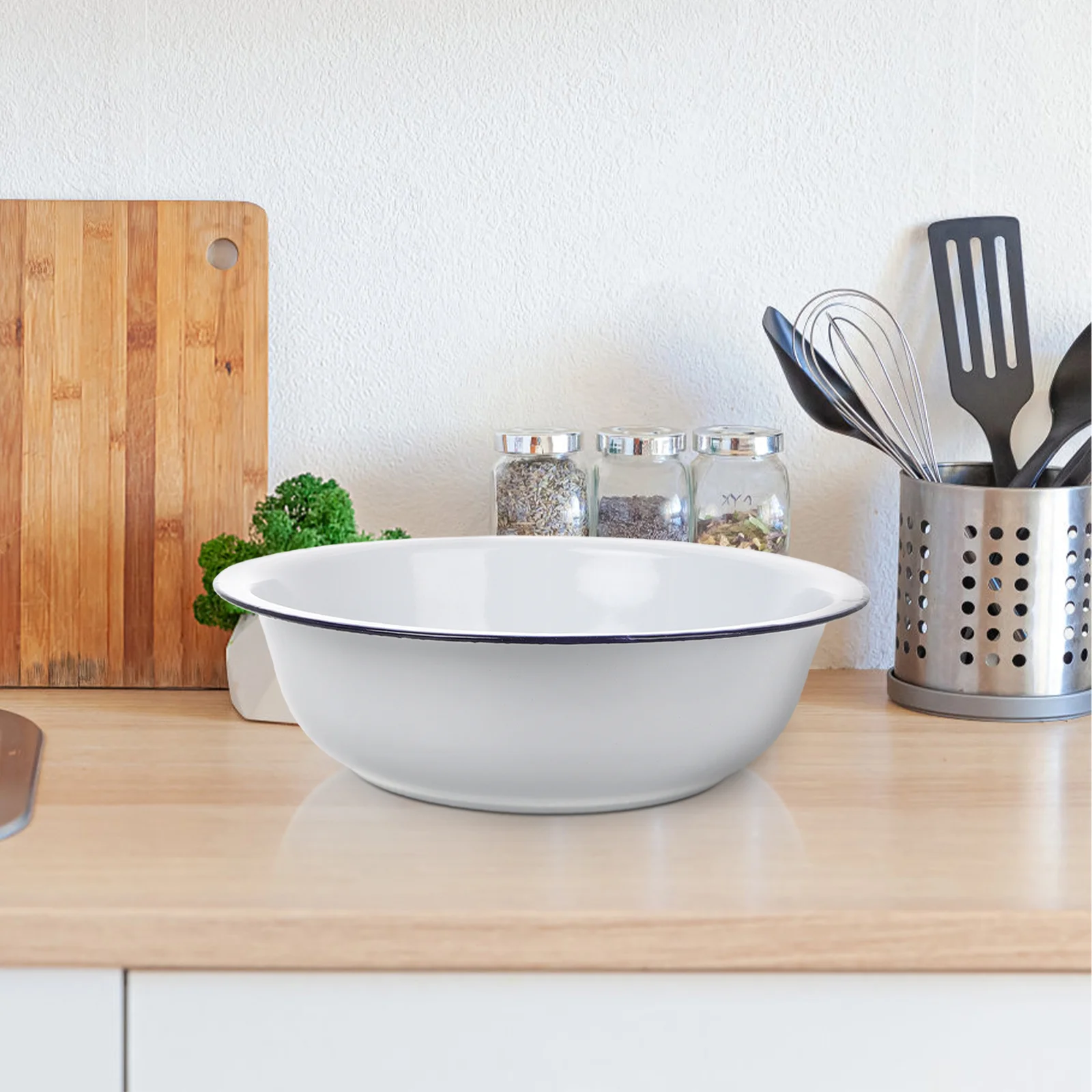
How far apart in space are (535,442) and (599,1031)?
1.62 ft

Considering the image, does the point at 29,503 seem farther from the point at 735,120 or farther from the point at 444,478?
the point at 735,120

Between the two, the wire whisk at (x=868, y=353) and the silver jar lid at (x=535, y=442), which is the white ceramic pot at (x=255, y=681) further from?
the wire whisk at (x=868, y=353)

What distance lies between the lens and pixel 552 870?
600 millimetres

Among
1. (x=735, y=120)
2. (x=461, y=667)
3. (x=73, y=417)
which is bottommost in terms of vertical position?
(x=461, y=667)

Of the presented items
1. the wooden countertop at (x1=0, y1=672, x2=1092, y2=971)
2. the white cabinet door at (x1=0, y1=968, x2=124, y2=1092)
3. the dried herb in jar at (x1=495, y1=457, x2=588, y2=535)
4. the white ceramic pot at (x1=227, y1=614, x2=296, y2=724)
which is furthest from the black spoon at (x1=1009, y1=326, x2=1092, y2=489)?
the white cabinet door at (x1=0, y1=968, x2=124, y2=1092)

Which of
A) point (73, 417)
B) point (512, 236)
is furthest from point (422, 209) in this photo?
point (73, 417)

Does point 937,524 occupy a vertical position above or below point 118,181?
below

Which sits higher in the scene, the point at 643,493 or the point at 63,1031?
the point at 643,493

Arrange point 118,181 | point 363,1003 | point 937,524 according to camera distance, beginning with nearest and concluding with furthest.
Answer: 1. point 363,1003
2. point 937,524
3. point 118,181

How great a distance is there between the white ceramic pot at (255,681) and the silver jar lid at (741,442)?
1.25 feet

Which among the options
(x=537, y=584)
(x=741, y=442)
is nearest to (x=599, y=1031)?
(x=537, y=584)

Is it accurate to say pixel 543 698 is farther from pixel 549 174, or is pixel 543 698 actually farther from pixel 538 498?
pixel 549 174

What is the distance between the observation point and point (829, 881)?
59cm

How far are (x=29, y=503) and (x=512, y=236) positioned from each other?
0.46 metres
